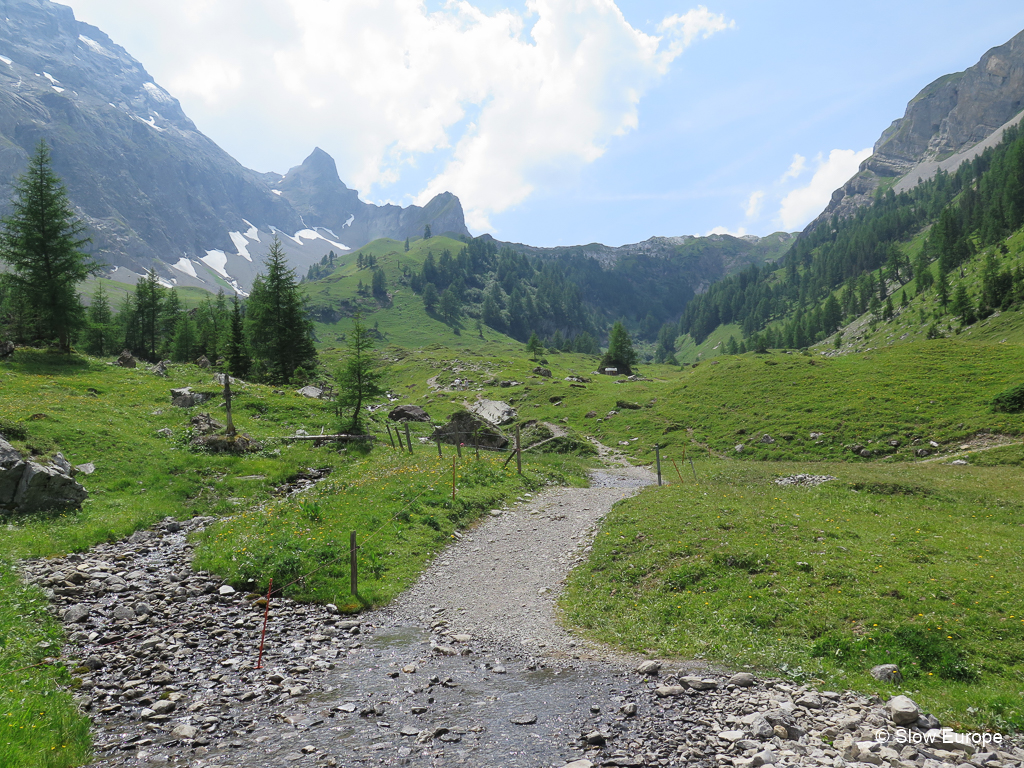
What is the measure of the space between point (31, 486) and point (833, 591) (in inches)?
1188

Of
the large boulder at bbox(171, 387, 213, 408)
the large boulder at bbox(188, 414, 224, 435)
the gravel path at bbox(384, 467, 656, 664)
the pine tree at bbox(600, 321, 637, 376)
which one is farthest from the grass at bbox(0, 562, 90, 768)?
the pine tree at bbox(600, 321, 637, 376)

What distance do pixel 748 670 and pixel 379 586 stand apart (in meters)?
11.8

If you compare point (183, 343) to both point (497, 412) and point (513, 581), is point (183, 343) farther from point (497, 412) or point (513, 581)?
point (513, 581)

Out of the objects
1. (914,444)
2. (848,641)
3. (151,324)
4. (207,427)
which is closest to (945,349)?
(914,444)

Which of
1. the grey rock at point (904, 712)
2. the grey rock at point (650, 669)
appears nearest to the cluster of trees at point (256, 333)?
the grey rock at point (650, 669)

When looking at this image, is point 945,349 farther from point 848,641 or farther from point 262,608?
point 262,608

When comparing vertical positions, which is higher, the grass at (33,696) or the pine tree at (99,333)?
the pine tree at (99,333)

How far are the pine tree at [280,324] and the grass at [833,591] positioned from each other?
53.7m

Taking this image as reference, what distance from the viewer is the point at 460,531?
24188 millimetres

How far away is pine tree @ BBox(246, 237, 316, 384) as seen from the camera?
63.2 meters

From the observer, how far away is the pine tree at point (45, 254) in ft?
160

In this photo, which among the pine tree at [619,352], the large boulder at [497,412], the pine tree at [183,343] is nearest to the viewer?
the large boulder at [497,412]

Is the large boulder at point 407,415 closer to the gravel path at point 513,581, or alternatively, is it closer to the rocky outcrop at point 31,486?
the gravel path at point 513,581

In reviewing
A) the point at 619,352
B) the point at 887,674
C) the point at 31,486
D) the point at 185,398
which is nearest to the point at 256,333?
the point at 185,398
